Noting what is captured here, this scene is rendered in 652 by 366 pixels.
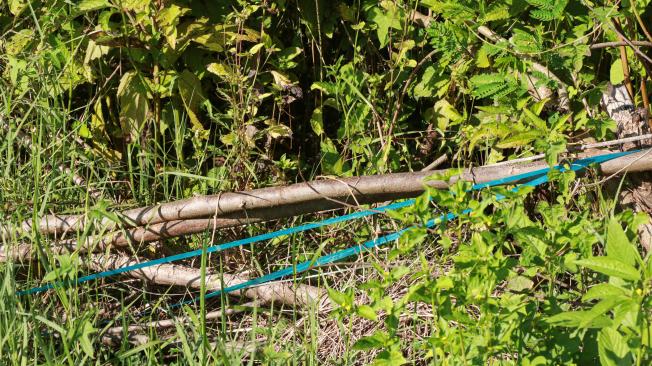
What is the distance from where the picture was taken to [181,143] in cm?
364

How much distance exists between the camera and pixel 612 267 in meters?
1.91

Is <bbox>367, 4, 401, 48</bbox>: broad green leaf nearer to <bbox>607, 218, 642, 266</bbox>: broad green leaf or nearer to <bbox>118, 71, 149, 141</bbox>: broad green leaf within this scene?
<bbox>118, 71, 149, 141</bbox>: broad green leaf

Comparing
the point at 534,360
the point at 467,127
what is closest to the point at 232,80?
the point at 467,127

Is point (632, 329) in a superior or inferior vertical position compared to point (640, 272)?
inferior

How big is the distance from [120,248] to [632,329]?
1.91 m

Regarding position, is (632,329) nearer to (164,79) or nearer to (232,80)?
(232,80)

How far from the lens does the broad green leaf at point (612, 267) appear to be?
1870 millimetres

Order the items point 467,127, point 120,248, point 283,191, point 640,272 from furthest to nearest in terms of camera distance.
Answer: point 467,127 → point 120,248 → point 283,191 → point 640,272

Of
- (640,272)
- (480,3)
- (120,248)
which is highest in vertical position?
(480,3)

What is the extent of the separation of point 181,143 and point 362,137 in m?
0.74

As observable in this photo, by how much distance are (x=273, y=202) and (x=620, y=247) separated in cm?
134

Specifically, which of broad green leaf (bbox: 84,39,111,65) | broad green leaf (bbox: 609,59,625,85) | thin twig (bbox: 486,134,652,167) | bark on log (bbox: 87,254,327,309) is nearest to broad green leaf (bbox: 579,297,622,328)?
thin twig (bbox: 486,134,652,167)

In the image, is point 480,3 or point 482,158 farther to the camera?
point 482,158

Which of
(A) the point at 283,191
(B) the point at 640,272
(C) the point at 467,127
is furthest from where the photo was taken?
(C) the point at 467,127
